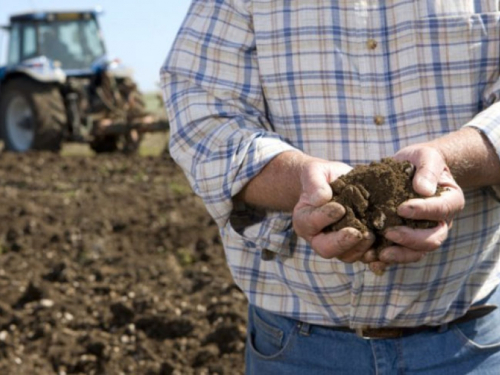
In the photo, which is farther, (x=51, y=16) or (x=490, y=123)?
(x=51, y=16)

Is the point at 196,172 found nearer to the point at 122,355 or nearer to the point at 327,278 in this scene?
the point at 327,278


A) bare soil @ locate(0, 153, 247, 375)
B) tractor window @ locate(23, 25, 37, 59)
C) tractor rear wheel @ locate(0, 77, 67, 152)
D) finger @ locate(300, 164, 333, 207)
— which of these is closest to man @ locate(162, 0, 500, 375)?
finger @ locate(300, 164, 333, 207)

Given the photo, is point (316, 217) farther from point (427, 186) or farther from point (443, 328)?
point (443, 328)

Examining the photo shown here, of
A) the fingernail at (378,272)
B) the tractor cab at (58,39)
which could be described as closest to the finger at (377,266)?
the fingernail at (378,272)

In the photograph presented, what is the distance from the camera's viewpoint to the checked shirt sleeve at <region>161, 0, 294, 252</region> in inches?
77.7

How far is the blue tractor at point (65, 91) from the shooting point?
12.4 m

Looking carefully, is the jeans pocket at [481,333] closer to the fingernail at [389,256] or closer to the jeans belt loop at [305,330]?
the jeans belt loop at [305,330]

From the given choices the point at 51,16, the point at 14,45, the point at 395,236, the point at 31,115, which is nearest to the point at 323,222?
the point at 395,236

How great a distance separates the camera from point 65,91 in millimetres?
12891

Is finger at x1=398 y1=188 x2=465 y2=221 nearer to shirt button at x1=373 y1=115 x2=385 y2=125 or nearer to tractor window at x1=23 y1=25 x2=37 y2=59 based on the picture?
shirt button at x1=373 y1=115 x2=385 y2=125

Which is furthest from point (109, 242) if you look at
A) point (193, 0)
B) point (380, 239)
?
point (380, 239)

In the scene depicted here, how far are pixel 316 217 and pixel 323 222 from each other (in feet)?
0.05

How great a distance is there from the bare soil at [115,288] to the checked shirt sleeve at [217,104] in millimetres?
2145

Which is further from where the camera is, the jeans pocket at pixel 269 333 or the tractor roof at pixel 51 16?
the tractor roof at pixel 51 16
